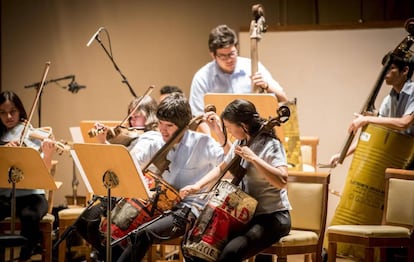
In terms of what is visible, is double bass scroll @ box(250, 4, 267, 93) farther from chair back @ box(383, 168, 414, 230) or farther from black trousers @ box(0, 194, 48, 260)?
black trousers @ box(0, 194, 48, 260)

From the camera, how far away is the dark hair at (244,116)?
3.67 metres

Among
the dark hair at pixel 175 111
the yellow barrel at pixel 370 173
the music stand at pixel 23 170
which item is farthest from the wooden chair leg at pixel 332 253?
the music stand at pixel 23 170

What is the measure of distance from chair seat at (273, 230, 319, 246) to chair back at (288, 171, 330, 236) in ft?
0.27

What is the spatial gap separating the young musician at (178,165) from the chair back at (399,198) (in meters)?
0.98

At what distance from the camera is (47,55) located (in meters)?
7.01

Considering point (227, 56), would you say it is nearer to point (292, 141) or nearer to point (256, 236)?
point (292, 141)

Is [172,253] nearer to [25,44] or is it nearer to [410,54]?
[410,54]

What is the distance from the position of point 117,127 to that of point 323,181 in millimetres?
1249

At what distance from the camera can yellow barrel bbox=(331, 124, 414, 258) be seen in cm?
Result: 439

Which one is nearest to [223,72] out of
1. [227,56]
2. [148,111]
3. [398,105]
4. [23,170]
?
[227,56]

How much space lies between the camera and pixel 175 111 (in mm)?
3938

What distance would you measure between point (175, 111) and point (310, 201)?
917mm

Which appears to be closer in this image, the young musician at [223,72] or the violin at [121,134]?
the violin at [121,134]

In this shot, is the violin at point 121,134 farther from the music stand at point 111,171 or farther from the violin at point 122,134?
the music stand at point 111,171
